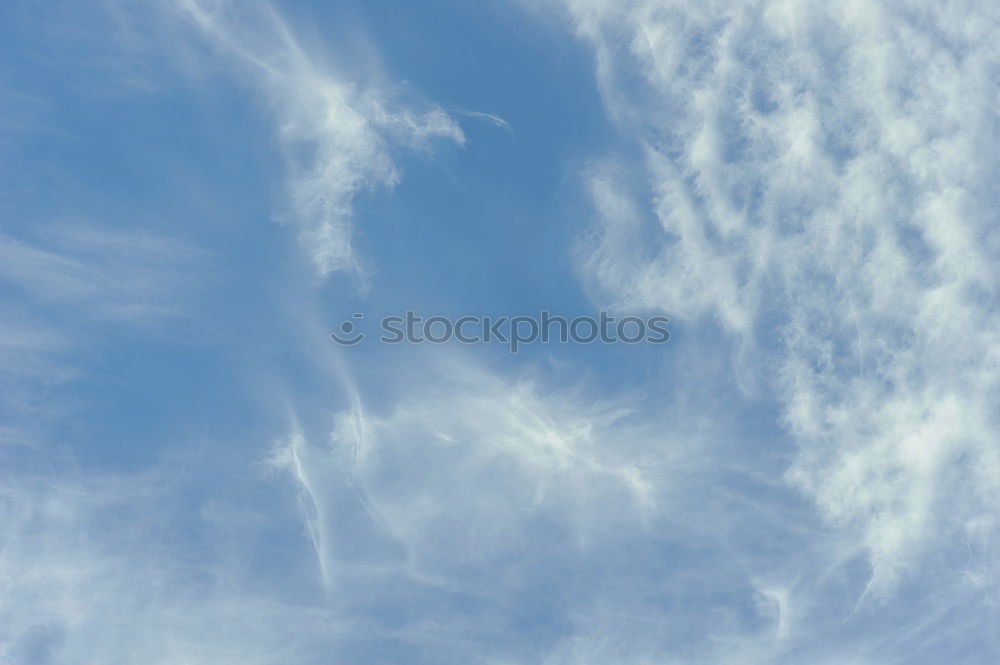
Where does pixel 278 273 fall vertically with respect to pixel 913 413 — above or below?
above

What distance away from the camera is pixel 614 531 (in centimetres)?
7188

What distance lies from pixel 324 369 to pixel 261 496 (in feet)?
48.8

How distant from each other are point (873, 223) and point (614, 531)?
138 feet

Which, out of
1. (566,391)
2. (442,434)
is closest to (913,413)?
(566,391)

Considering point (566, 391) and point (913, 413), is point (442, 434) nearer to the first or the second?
point (566, 391)

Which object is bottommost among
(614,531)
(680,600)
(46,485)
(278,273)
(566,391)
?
(680,600)

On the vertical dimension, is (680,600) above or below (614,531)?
below

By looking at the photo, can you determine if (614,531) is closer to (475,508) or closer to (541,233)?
(475,508)

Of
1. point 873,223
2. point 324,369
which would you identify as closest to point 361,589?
point 324,369

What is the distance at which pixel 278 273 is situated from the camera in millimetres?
73312

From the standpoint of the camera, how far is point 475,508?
72125 millimetres
